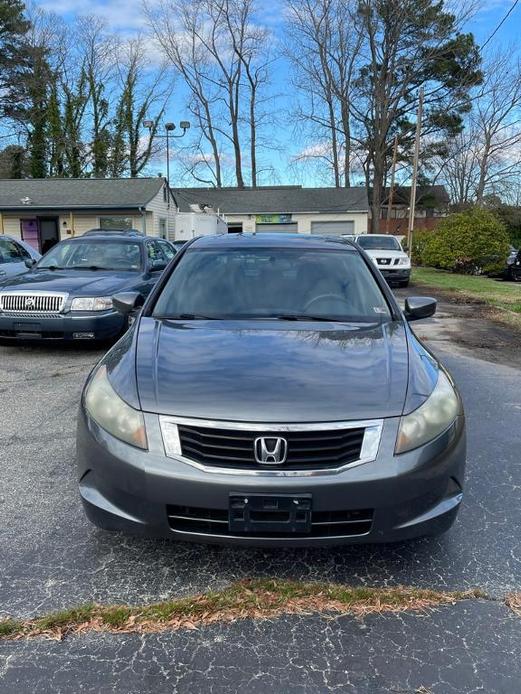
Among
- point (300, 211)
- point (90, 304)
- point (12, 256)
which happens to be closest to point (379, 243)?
point (12, 256)

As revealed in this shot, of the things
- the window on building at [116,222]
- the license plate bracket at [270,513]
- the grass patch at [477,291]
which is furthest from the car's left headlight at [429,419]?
the window on building at [116,222]

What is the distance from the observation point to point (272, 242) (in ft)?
14.1

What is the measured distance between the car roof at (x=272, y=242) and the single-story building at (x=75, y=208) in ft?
75.1

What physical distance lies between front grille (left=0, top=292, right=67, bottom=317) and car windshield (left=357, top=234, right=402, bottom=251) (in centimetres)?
1252

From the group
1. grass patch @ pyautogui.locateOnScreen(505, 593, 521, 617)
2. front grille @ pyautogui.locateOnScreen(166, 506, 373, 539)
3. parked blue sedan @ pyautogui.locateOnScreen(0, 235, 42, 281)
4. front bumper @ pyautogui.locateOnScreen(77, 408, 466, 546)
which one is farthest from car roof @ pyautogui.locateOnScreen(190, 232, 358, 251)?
parked blue sedan @ pyautogui.locateOnScreen(0, 235, 42, 281)

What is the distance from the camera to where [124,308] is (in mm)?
4316

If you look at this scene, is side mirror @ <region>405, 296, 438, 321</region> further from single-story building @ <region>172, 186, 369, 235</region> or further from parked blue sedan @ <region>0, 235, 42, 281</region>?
single-story building @ <region>172, 186, 369, 235</region>

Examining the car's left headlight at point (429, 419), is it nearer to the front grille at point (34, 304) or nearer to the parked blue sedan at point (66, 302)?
the parked blue sedan at point (66, 302)

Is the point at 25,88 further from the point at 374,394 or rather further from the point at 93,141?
the point at 374,394

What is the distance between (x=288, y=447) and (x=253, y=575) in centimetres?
74

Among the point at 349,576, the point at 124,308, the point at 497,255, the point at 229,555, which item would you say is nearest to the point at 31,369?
the point at 124,308

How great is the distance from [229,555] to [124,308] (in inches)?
88.4

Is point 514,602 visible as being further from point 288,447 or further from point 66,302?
point 66,302

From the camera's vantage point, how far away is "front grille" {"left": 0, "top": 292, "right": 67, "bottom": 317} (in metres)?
6.62
